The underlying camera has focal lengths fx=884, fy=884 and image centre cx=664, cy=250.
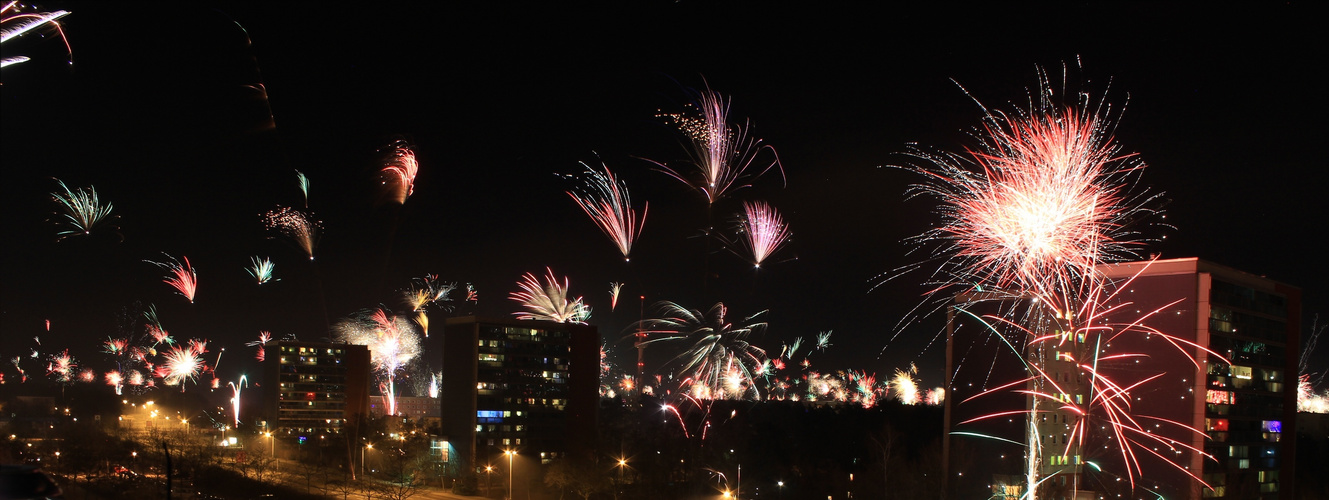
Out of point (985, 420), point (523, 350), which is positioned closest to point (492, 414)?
point (523, 350)

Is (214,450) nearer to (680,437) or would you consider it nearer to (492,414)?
(492,414)

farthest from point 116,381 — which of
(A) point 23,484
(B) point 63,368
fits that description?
(A) point 23,484

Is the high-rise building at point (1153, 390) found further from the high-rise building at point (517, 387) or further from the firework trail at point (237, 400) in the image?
the firework trail at point (237, 400)

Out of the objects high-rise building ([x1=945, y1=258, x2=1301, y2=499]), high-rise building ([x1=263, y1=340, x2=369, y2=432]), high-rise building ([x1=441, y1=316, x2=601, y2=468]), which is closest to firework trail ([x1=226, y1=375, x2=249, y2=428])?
high-rise building ([x1=263, y1=340, x2=369, y2=432])

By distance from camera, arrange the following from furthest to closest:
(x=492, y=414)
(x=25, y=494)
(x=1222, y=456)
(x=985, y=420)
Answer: (x=492, y=414) < (x=985, y=420) < (x=1222, y=456) < (x=25, y=494)

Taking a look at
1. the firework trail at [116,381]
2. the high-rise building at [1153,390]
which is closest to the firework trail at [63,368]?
the firework trail at [116,381]

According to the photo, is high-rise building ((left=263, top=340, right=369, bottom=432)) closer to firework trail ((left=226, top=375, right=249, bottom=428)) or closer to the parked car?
firework trail ((left=226, top=375, right=249, bottom=428))

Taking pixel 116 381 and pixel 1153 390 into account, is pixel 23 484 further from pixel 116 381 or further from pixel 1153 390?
pixel 116 381
